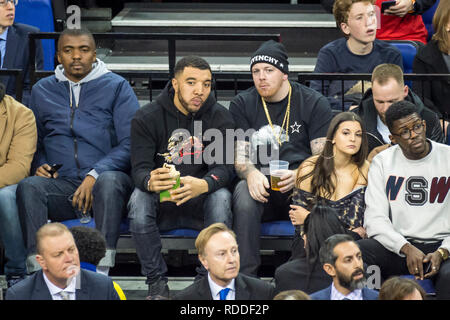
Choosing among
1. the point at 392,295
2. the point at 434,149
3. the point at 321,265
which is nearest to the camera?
the point at 392,295

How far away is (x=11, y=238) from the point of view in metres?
5.68

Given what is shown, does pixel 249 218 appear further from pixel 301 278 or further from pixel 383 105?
pixel 383 105

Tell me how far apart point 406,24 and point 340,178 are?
7.81 ft

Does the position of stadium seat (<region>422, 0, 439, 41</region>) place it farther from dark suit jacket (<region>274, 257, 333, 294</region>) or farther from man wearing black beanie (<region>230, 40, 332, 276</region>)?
dark suit jacket (<region>274, 257, 333, 294</region>)

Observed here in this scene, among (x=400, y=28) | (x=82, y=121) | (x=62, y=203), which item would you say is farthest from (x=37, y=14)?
(x=400, y=28)

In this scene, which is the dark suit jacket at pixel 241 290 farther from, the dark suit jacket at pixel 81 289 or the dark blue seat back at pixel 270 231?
the dark blue seat back at pixel 270 231

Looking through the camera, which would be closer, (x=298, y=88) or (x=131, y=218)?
(x=131, y=218)

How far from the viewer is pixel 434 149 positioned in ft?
18.0

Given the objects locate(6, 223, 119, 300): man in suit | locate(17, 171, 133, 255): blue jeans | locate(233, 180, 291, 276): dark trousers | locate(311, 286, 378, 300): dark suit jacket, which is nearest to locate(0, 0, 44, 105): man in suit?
locate(17, 171, 133, 255): blue jeans

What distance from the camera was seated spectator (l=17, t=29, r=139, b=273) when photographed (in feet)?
19.1

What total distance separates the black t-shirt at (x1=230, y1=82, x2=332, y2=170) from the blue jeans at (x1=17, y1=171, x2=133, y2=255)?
85 centimetres
